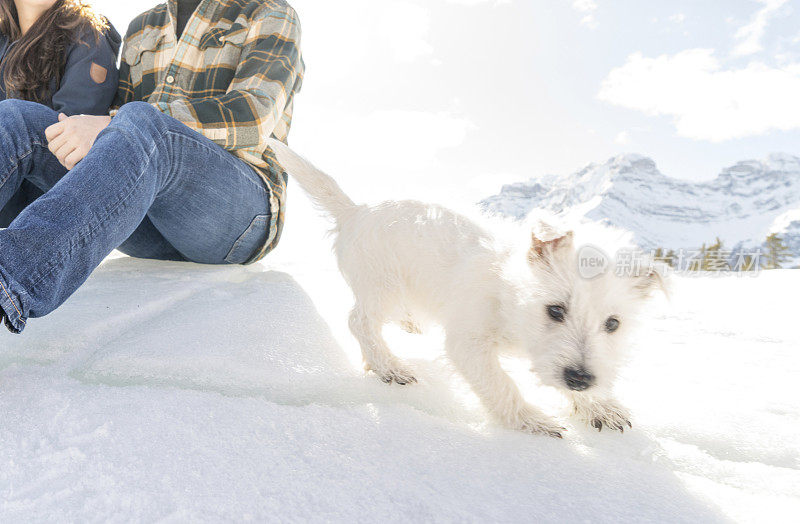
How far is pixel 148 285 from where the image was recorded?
104 inches

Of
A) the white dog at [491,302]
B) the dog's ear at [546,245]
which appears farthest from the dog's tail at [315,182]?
the dog's ear at [546,245]

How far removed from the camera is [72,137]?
6.31 ft

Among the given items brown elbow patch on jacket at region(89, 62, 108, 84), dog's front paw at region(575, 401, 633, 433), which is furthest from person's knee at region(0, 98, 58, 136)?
dog's front paw at region(575, 401, 633, 433)

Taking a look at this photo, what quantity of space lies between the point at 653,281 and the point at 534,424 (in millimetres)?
697

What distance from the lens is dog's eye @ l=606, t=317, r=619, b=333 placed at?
1568 millimetres

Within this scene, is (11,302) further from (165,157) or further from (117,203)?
(165,157)

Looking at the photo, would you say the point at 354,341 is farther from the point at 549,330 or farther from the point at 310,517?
the point at 310,517

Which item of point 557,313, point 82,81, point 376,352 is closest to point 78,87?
point 82,81

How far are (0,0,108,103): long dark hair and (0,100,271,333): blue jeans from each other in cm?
91

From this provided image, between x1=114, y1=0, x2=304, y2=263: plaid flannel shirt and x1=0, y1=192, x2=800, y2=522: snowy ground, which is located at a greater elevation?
x1=114, y1=0, x2=304, y2=263: plaid flannel shirt

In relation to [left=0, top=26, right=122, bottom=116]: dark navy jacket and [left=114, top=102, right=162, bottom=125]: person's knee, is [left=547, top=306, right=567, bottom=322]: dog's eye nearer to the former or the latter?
[left=114, top=102, right=162, bottom=125]: person's knee

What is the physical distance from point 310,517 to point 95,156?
153 centimetres

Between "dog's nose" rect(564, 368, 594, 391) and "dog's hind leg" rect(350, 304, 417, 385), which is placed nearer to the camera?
"dog's nose" rect(564, 368, 594, 391)

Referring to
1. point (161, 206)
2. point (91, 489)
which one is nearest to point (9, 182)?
point (161, 206)
